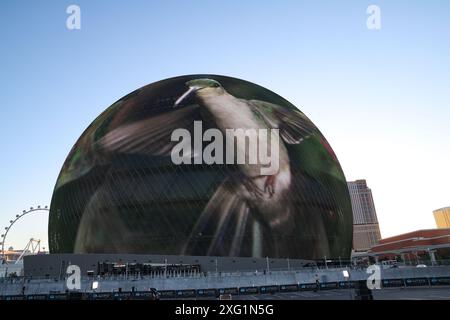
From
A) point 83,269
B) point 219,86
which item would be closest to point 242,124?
point 219,86

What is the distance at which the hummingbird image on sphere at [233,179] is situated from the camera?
4375 cm

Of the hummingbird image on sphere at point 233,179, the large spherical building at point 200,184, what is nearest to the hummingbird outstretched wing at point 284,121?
the hummingbird image on sphere at point 233,179

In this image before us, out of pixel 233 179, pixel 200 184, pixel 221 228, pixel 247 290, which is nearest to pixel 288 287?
pixel 247 290

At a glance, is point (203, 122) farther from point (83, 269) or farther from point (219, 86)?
point (83, 269)

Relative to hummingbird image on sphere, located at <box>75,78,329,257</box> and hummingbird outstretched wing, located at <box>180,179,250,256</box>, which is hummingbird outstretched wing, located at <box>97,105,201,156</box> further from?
hummingbird outstretched wing, located at <box>180,179,250,256</box>

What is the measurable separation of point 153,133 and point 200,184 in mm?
10331

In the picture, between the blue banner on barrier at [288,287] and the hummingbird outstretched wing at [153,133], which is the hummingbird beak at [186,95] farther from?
the blue banner on barrier at [288,287]

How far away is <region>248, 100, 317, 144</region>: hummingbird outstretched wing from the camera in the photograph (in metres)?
51.6

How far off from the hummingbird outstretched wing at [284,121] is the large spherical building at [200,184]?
22 centimetres

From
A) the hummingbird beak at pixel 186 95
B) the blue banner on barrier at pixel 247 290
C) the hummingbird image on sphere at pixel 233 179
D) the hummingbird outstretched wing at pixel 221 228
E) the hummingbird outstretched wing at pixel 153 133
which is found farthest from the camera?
the hummingbird beak at pixel 186 95

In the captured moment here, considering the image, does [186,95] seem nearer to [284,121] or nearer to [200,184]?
[200,184]

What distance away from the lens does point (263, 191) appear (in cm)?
4538

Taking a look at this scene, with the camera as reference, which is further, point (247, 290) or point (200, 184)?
point (200, 184)

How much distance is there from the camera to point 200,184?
45438 millimetres
